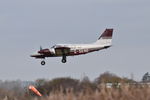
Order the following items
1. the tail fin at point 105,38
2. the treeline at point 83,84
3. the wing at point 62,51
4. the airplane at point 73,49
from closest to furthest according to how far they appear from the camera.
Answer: the treeline at point 83,84 < the airplane at point 73,49 < the wing at point 62,51 < the tail fin at point 105,38

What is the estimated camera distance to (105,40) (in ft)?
232

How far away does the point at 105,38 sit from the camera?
71500 mm

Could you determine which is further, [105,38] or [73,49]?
[105,38]

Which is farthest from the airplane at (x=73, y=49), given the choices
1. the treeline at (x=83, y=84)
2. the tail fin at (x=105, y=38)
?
the treeline at (x=83, y=84)

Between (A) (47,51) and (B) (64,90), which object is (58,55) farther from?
(B) (64,90)

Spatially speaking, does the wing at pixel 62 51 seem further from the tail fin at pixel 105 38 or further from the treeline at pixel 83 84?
the treeline at pixel 83 84

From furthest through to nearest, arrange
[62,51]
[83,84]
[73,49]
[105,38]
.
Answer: [105,38] → [73,49] → [62,51] → [83,84]

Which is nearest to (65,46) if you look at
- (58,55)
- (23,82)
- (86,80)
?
(58,55)

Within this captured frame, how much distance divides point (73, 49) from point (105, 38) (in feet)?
16.2

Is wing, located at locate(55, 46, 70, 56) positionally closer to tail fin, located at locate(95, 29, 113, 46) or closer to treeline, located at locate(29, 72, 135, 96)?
tail fin, located at locate(95, 29, 113, 46)

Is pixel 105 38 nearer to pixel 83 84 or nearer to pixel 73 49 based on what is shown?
pixel 73 49

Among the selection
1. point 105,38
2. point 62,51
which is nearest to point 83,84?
point 62,51

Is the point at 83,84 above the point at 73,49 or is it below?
below

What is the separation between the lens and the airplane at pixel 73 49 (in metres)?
66.3
